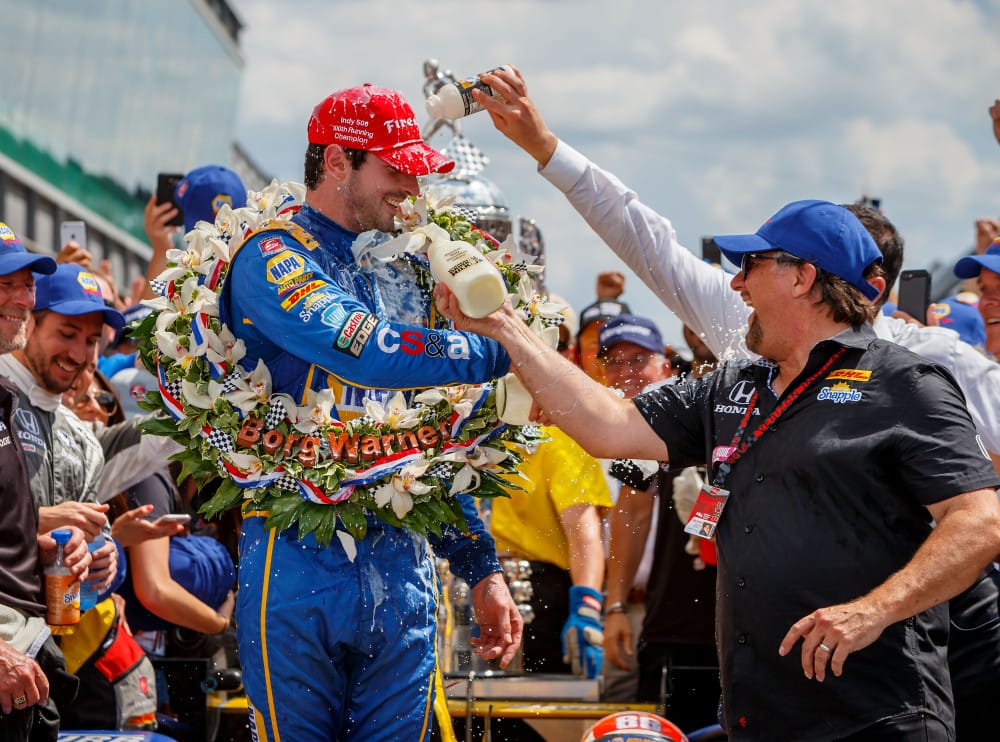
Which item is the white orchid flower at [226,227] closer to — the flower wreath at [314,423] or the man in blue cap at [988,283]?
the flower wreath at [314,423]

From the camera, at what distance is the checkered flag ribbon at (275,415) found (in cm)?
408

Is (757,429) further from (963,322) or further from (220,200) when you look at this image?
(220,200)

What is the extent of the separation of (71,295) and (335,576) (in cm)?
230

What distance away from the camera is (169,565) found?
646 centimetres

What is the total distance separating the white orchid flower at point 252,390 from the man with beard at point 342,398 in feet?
0.18

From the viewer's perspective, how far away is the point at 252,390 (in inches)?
161

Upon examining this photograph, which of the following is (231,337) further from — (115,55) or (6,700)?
(115,55)

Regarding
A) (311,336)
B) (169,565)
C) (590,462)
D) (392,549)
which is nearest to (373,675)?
(392,549)

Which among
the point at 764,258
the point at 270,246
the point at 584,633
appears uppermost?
the point at 764,258

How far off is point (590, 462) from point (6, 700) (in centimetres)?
337

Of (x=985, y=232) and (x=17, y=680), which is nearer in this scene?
(x=17, y=680)

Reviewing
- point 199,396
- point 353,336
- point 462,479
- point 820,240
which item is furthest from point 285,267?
point 820,240

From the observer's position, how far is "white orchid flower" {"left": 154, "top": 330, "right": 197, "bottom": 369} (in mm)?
4230

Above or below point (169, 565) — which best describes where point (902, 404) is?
above
